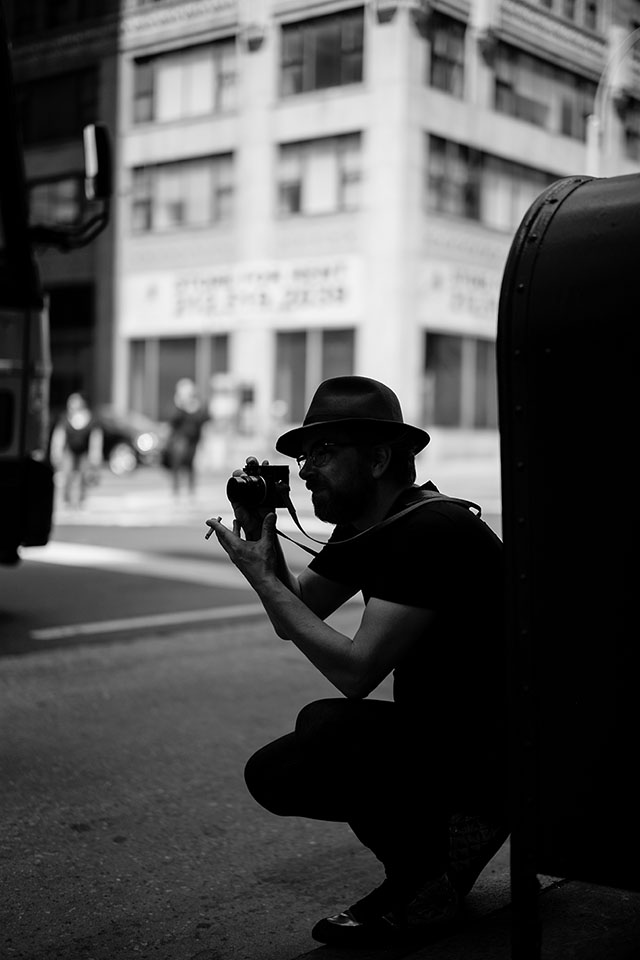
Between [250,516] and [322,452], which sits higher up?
[322,452]

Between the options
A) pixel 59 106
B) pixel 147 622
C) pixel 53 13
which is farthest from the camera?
pixel 59 106

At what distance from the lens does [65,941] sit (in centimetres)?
324

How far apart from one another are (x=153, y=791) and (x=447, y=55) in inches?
1125

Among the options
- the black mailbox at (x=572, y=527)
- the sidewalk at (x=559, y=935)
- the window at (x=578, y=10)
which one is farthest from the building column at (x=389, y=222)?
the black mailbox at (x=572, y=527)

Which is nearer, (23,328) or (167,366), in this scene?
(23,328)

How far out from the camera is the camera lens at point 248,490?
3.02 meters

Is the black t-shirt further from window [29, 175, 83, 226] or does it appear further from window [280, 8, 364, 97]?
window [29, 175, 83, 226]

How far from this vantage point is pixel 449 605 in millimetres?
2961

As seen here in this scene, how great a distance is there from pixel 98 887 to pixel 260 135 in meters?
31.1

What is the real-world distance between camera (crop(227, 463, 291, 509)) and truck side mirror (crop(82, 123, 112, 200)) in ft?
16.0

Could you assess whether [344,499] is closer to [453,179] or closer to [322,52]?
[453,179]

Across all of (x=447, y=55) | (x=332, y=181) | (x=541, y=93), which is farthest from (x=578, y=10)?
(x=332, y=181)

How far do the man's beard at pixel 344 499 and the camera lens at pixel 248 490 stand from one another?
0.48ft

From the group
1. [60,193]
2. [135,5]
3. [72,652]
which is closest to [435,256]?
[135,5]
